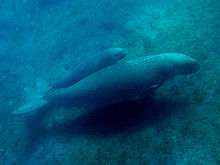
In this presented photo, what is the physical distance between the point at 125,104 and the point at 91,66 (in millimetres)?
1692

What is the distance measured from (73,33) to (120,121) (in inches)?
201

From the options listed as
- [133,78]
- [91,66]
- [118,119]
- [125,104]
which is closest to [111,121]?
[118,119]

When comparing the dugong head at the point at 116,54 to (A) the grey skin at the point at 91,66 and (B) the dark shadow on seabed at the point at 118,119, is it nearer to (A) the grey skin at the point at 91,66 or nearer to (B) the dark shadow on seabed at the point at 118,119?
(A) the grey skin at the point at 91,66

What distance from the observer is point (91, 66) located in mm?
7012

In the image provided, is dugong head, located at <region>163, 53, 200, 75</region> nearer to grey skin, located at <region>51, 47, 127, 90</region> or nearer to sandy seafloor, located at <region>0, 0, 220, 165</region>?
sandy seafloor, located at <region>0, 0, 220, 165</region>

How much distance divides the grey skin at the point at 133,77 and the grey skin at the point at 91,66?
1.06m

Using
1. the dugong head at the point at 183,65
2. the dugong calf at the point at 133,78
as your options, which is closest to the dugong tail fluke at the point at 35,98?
the dugong calf at the point at 133,78

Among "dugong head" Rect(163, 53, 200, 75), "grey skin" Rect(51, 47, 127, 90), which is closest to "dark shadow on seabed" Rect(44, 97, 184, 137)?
"dugong head" Rect(163, 53, 200, 75)

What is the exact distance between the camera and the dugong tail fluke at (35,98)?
638cm

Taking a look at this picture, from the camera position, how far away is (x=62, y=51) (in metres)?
8.85

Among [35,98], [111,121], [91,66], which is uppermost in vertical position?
[91,66]

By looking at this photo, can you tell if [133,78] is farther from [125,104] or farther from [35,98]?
[35,98]

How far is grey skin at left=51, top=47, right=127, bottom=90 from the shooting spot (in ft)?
22.8

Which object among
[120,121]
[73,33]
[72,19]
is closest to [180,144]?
[120,121]
